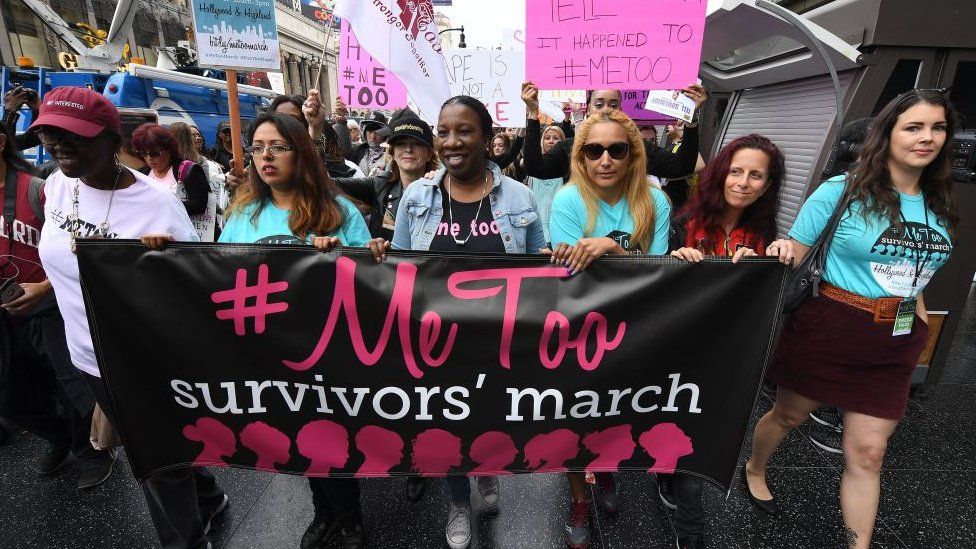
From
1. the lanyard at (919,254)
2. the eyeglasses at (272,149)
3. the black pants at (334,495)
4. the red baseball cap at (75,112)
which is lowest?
the black pants at (334,495)

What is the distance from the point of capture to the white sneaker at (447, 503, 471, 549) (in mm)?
2281

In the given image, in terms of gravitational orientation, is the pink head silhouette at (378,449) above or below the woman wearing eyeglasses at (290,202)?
below

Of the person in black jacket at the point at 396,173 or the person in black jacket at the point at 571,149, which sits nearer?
the person in black jacket at the point at 571,149

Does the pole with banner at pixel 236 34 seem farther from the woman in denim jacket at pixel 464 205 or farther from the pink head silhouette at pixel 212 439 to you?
the pink head silhouette at pixel 212 439

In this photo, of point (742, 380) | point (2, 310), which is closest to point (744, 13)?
point (742, 380)

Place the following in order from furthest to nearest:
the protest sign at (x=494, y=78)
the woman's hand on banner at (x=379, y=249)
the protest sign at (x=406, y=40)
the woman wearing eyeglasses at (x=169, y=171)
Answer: the protest sign at (x=494, y=78), the woman wearing eyeglasses at (x=169, y=171), the protest sign at (x=406, y=40), the woman's hand on banner at (x=379, y=249)

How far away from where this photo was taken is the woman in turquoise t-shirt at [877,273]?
1938 mm

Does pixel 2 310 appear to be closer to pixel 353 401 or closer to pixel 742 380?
pixel 353 401

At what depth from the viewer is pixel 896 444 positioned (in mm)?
3061

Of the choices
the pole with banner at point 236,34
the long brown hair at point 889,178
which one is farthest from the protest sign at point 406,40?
the long brown hair at point 889,178

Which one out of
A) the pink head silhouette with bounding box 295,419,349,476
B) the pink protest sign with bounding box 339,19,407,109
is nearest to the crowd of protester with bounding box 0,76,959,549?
the pink head silhouette with bounding box 295,419,349,476

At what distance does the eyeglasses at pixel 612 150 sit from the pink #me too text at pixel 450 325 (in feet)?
A: 2.17

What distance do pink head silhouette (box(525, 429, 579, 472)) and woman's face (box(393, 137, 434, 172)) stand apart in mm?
1851

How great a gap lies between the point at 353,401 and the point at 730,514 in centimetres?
199
